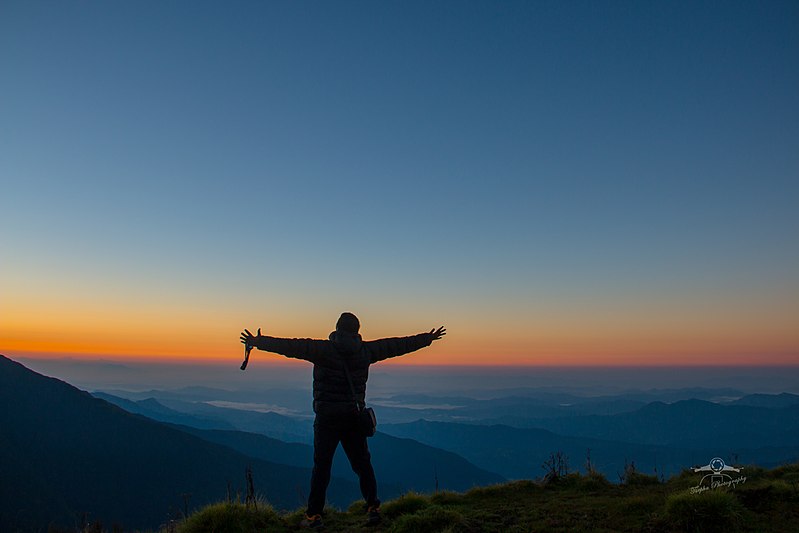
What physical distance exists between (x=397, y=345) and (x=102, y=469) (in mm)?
201730

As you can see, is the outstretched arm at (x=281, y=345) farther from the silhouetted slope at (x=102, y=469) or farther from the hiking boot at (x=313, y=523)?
the silhouetted slope at (x=102, y=469)

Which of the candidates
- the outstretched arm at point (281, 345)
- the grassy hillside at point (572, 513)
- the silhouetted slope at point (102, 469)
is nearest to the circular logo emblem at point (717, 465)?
the grassy hillside at point (572, 513)

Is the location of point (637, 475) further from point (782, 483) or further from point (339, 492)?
point (339, 492)

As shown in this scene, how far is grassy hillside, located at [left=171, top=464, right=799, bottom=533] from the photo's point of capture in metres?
6.84

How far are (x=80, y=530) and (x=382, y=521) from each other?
4999 mm

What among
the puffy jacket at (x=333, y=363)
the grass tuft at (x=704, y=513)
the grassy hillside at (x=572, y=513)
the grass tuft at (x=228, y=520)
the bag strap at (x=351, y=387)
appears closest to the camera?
the grass tuft at (x=704, y=513)

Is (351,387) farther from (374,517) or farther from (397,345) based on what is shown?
(374,517)

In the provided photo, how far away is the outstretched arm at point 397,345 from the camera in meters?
8.94

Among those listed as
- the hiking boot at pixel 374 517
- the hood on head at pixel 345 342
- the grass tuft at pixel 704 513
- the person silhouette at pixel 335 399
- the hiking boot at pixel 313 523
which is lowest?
the hiking boot at pixel 313 523

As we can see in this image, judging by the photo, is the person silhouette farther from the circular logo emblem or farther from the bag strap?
the circular logo emblem

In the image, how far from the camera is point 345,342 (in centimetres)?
838

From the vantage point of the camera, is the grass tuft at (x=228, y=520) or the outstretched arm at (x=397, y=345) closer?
the grass tuft at (x=228, y=520)

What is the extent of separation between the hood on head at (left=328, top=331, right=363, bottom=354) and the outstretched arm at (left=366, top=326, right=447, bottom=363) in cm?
49

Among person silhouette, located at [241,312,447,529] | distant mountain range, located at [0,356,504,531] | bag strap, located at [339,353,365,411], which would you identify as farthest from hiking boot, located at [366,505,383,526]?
distant mountain range, located at [0,356,504,531]
